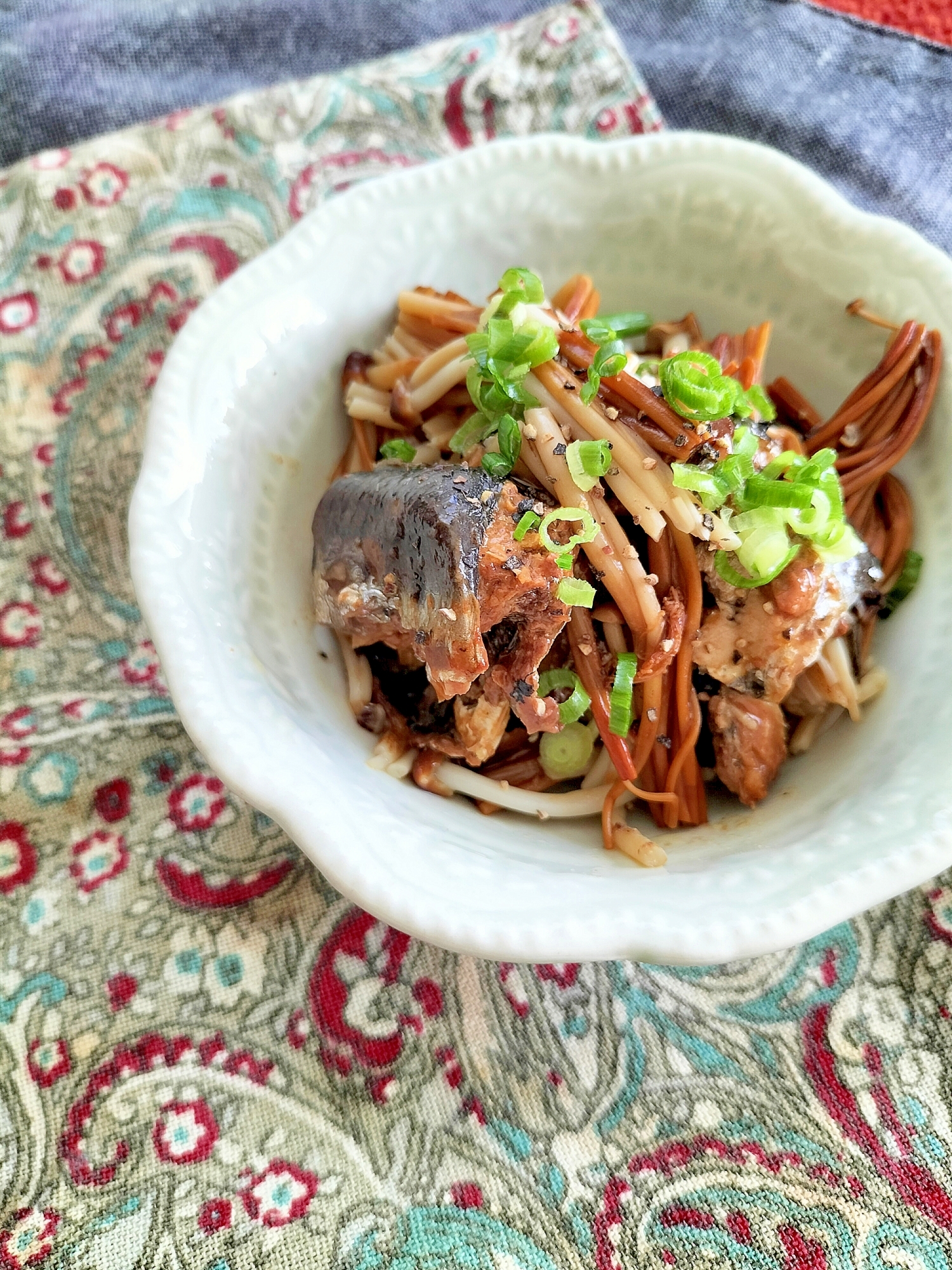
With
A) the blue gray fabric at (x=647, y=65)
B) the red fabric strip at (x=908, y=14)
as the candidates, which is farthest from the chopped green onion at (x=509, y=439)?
the red fabric strip at (x=908, y=14)

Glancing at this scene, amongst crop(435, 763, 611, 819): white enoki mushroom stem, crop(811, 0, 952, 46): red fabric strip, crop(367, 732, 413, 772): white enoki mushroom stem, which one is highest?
crop(811, 0, 952, 46): red fabric strip

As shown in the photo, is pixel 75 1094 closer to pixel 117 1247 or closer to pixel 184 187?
pixel 117 1247

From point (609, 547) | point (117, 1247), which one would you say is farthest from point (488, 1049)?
point (609, 547)

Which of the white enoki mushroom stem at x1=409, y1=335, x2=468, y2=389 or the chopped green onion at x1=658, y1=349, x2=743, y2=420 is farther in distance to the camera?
the white enoki mushroom stem at x1=409, y1=335, x2=468, y2=389

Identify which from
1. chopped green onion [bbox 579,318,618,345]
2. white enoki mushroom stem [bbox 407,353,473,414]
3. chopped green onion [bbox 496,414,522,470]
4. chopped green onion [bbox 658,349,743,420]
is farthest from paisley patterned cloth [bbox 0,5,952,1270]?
chopped green onion [bbox 579,318,618,345]

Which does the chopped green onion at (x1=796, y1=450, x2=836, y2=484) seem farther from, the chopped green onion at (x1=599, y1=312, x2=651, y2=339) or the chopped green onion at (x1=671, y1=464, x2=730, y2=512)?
the chopped green onion at (x1=599, y1=312, x2=651, y2=339)

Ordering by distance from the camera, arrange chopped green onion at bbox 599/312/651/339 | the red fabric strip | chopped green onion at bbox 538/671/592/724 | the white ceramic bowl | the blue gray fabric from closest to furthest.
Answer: the white ceramic bowl → chopped green onion at bbox 538/671/592/724 → chopped green onion at bbox 599/312/651/339 → the blue gray fabric → the red fabric strip
